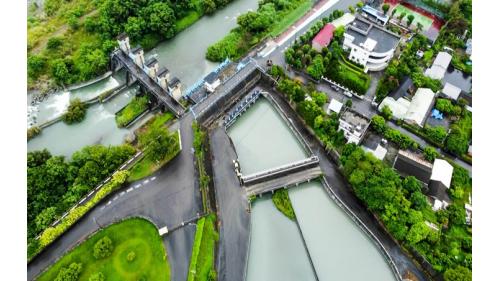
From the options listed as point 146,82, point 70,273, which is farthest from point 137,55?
point 70,273

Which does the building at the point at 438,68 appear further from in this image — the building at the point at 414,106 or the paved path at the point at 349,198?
the paved path at the point at 349,198

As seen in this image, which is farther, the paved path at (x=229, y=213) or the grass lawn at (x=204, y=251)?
the paved path at (x=229, y=213)

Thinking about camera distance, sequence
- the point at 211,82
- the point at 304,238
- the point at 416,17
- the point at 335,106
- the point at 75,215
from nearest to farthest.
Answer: the point at 75,215
the point at 304,238
the point at 335,106
the point at 211,82
the point at 416,17

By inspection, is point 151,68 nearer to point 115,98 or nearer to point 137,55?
point 137,55

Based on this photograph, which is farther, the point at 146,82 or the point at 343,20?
the point at 343,20

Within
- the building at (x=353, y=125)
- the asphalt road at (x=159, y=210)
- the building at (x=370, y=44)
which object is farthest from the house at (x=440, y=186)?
the asphalt road at (x=159, y=210)

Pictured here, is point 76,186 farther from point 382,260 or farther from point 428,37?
point 428,37

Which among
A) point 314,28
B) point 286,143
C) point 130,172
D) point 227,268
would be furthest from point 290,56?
point 227,268
